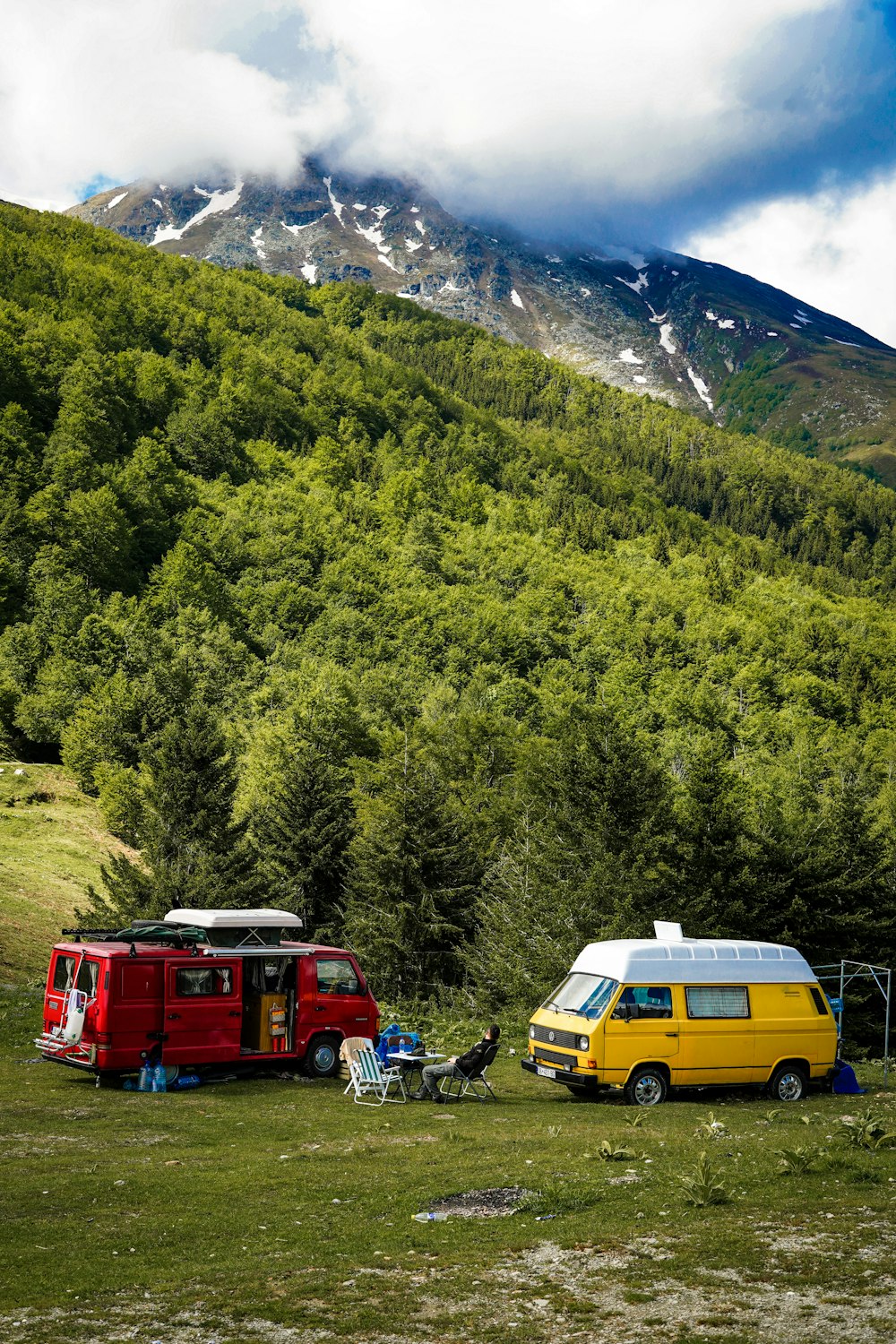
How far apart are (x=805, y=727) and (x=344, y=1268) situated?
11776 centimetres

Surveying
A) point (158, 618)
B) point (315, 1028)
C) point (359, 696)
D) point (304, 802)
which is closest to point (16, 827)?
point (304, 802)

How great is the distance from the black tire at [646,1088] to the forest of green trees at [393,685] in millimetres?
18670

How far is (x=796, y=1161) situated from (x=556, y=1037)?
6714mm

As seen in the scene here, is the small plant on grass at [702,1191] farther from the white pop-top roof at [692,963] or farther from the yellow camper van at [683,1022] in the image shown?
the white pop-top roof at [692,963]

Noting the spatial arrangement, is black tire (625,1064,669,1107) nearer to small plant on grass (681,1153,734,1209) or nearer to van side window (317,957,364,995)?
van side window (317,957,364,995)

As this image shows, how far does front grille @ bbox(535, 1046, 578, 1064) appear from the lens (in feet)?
61.7

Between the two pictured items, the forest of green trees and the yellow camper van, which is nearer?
the yellow camper van

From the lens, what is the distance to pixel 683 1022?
62.4 feet

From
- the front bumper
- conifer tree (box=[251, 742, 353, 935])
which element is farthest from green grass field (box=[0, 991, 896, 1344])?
conifer tree (box=[251, 742, 353, 935])

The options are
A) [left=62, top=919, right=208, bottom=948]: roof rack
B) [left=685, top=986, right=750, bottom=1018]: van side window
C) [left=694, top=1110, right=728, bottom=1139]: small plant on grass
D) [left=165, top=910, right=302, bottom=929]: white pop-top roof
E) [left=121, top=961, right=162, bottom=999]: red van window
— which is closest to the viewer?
[left=694, top=1110, right=728, bottom=1139]: small plant on grass

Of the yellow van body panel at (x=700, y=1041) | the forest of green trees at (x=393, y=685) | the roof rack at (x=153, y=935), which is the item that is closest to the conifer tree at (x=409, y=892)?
the forest of green trees at (x=393, y=685)

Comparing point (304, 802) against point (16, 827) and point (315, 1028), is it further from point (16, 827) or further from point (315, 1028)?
point (315, 1028)

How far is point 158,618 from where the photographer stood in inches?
4454

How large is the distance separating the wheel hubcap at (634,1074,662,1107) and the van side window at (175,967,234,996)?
285 inches
